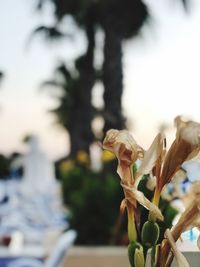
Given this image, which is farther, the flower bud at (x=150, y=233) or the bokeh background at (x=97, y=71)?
the bokeh background at (x=97, y=71)

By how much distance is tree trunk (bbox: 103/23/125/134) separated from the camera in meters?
13.5

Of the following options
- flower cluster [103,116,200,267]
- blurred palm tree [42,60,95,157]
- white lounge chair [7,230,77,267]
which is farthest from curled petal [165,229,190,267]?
blurred palm tree [42,60,95,157]

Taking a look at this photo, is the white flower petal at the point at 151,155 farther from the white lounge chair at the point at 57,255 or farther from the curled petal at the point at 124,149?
the white lounge chair at the point at 57,255

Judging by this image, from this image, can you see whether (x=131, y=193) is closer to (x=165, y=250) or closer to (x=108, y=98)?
(x=165, y=250)

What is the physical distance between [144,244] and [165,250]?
0.14 ft

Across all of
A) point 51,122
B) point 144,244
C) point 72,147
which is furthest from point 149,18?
point 51,122

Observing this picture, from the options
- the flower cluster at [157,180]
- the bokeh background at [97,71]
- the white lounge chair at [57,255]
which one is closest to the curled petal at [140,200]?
the flower cluster at [157,180]

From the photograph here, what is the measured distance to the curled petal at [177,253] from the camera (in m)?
1.25

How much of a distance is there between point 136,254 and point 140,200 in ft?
0.36

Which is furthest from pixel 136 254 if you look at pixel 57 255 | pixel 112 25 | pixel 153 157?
pixel 112 25

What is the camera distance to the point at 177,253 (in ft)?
4.12

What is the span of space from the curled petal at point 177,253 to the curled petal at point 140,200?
0.03 metres

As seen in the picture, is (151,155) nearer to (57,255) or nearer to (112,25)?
(57,255)

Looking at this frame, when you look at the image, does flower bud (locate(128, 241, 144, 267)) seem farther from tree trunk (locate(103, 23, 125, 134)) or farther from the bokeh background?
tree trunk (locate(103, 23, 125, 134))
